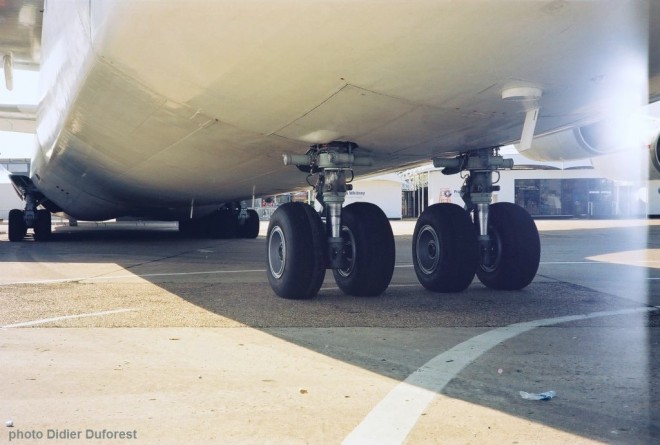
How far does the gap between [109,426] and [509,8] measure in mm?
2906

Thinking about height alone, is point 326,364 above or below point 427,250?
below

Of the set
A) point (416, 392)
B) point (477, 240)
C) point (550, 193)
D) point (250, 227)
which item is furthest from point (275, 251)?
point (550, 193)

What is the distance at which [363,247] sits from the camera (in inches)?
241

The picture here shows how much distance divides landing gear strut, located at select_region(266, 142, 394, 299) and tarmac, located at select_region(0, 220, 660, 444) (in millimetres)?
212

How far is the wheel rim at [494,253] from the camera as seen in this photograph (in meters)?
6.75

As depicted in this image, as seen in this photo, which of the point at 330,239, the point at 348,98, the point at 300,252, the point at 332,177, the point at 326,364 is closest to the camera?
the point at 326,364

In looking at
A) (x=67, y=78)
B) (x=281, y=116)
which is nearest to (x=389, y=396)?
(x=281, y=116)

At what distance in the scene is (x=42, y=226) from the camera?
15.5 meters

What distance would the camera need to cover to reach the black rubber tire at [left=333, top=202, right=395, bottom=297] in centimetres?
616

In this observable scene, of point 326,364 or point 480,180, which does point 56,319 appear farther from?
point 480,180

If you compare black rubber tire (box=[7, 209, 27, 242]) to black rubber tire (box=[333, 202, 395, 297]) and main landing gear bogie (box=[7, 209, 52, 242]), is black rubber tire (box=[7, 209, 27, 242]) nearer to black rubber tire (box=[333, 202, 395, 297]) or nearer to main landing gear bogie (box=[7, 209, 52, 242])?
main landing gear bogie (box=[7, 209, 52, 242])

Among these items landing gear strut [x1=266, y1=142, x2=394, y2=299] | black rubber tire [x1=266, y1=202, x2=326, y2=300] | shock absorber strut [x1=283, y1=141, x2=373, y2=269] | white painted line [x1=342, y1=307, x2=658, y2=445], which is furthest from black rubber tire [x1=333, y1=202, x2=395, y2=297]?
white painted line [x1=342, y1=307, x2=658, y2=445]

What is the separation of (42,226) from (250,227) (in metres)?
4.95

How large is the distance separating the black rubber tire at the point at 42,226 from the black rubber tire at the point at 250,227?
4.56 m
